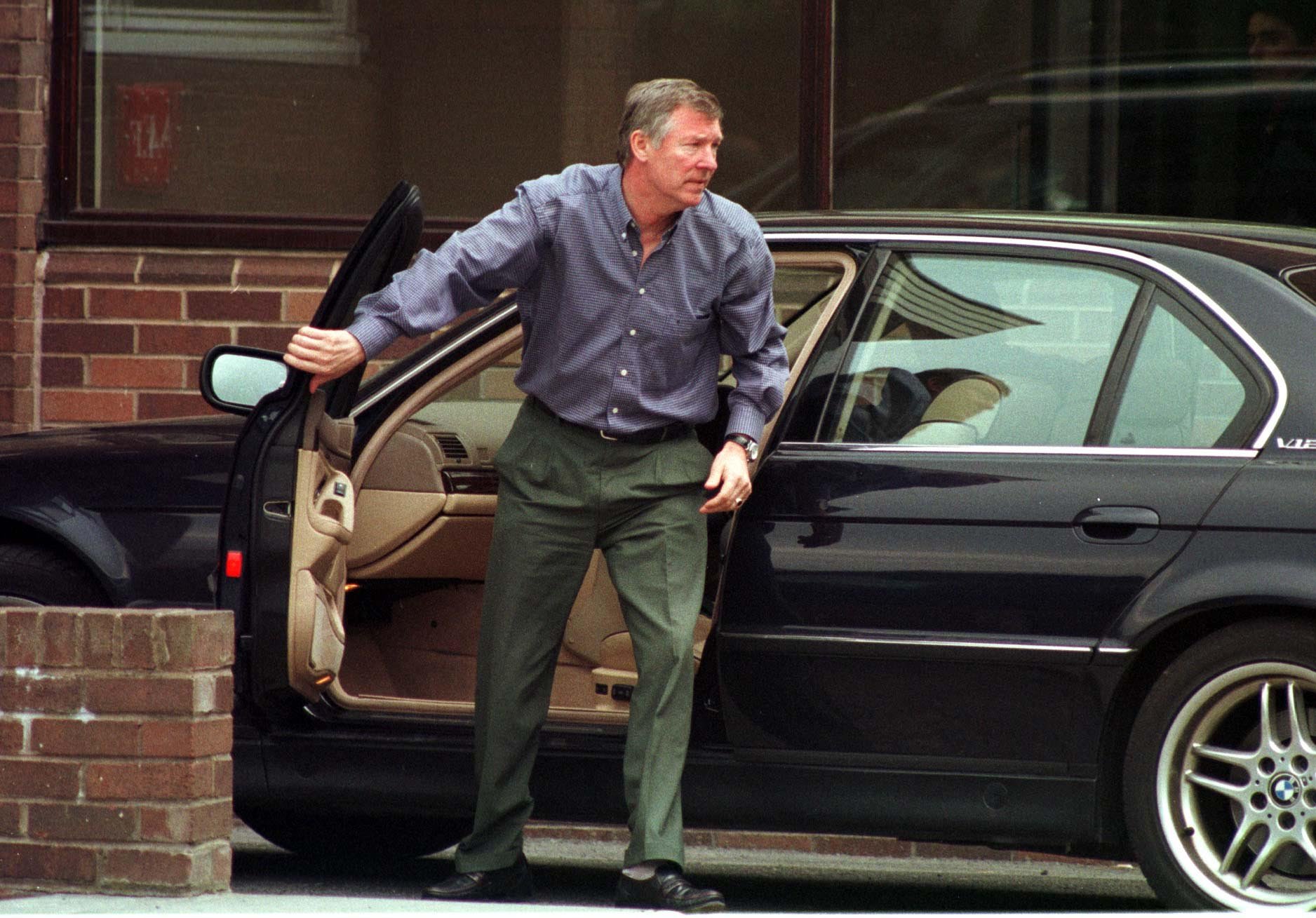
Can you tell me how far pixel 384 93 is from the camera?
335 inches

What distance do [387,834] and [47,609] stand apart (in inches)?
70.2

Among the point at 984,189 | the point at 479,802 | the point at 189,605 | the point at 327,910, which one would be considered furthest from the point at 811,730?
the point at 984,189

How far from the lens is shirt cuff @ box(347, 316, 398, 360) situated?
466 cm

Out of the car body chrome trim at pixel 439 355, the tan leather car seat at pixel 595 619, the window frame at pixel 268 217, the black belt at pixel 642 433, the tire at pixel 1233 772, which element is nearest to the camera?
the tire at pixel 1233 772

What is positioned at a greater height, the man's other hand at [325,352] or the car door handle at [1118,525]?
the man's other hand at [325,352]

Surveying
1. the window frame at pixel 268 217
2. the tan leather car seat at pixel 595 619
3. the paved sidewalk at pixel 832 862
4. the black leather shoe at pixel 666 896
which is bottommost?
the paved sidewalk at pixel 832 862

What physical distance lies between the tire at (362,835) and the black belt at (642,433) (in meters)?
1.54

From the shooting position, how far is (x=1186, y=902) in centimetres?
459

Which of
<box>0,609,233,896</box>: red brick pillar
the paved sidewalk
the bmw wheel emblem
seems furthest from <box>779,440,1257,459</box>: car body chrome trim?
the paved sidewalk

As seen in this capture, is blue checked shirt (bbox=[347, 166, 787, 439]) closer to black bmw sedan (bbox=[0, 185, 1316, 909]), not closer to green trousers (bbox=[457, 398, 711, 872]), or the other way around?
green trousers (bbox=[457, 398, 711, 872])

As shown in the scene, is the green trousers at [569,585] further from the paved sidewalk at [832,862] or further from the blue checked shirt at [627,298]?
the paved sidewalk at [832,862]

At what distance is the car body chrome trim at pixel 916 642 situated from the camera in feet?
15.2

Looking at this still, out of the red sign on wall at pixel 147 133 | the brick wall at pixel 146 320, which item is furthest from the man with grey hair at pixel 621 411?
the red sign on wall at pixel 147 133

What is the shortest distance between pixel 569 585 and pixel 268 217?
3.78 metres
